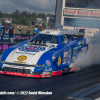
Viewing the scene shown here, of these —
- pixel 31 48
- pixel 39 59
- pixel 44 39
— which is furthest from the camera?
pixel 44 39

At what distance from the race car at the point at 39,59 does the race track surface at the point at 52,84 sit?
201 mm

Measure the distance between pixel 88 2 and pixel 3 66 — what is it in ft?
108

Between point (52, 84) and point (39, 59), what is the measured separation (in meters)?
0.91

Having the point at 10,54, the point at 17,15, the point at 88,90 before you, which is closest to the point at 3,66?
the point at 10,54

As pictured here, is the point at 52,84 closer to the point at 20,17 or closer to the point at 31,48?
the point at 31,48

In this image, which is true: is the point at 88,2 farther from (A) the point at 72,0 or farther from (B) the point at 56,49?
(B) the point at 56,49

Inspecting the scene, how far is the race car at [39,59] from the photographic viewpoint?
5598mm

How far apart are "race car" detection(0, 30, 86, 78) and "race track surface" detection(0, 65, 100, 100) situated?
0.20 m

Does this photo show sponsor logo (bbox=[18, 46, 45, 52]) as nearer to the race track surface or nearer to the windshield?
the windshield

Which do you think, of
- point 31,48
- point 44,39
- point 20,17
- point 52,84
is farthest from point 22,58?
point 20,17

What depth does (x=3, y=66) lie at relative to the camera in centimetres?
574

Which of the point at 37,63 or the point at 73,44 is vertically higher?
the point at 73,44

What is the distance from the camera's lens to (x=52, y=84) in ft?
17.0

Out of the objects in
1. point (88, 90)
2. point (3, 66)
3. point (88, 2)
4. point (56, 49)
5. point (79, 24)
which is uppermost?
point (88, 2)
